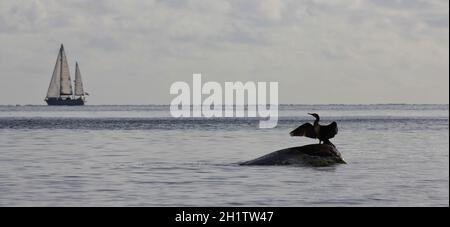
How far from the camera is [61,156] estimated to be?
1843 inches

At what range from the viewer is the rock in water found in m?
35.6

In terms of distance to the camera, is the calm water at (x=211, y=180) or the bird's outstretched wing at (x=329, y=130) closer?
the calm water at (x=211, y=180)

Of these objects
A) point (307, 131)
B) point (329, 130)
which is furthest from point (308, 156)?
point (329, 130)

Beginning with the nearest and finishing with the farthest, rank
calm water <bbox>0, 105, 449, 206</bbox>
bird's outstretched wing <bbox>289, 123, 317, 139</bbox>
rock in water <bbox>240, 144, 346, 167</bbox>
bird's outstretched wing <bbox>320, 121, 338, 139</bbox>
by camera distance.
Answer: calm water <bbox>0, 105, 449, 206</bbox>, rock in water <bbox>240, 144, 346, 167</bbox>, bird's outstretched wing <bbox>320, 121, 338, 139</bbox>, bird's outstretched wing <bbox>289, 123, 317, 139</bbox>

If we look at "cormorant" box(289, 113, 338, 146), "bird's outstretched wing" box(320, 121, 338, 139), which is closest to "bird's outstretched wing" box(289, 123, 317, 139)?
"cormorant" box(289, 113, 338, 146)

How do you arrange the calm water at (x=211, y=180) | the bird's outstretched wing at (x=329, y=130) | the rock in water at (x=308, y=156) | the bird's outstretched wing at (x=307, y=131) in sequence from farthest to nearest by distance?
1. the bird's outstretched wing at (x=307, y=131)
2. the bird's outstretched wing at (x=329, y=130)
3. the rock in water at (x=308, y=156)
4. the calm water at (x=211, y=180)

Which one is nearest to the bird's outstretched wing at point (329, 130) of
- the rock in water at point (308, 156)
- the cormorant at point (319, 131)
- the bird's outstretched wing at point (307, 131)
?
the cormorant at point (319, 131)

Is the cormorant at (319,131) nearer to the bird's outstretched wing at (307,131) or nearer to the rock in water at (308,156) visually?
the bird's outstretched wing at (307,131)

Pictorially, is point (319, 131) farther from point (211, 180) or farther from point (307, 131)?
point (211, 180)

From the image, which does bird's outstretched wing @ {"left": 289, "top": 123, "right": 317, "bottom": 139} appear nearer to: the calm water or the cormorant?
the cormorant

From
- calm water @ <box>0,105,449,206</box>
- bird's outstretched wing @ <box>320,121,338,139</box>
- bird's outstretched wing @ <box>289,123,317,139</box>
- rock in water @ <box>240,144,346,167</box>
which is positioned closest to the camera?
calm water @ <box>0,105,449,206</box>

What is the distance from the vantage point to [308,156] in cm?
3559

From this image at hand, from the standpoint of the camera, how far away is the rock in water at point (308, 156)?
35625mm
